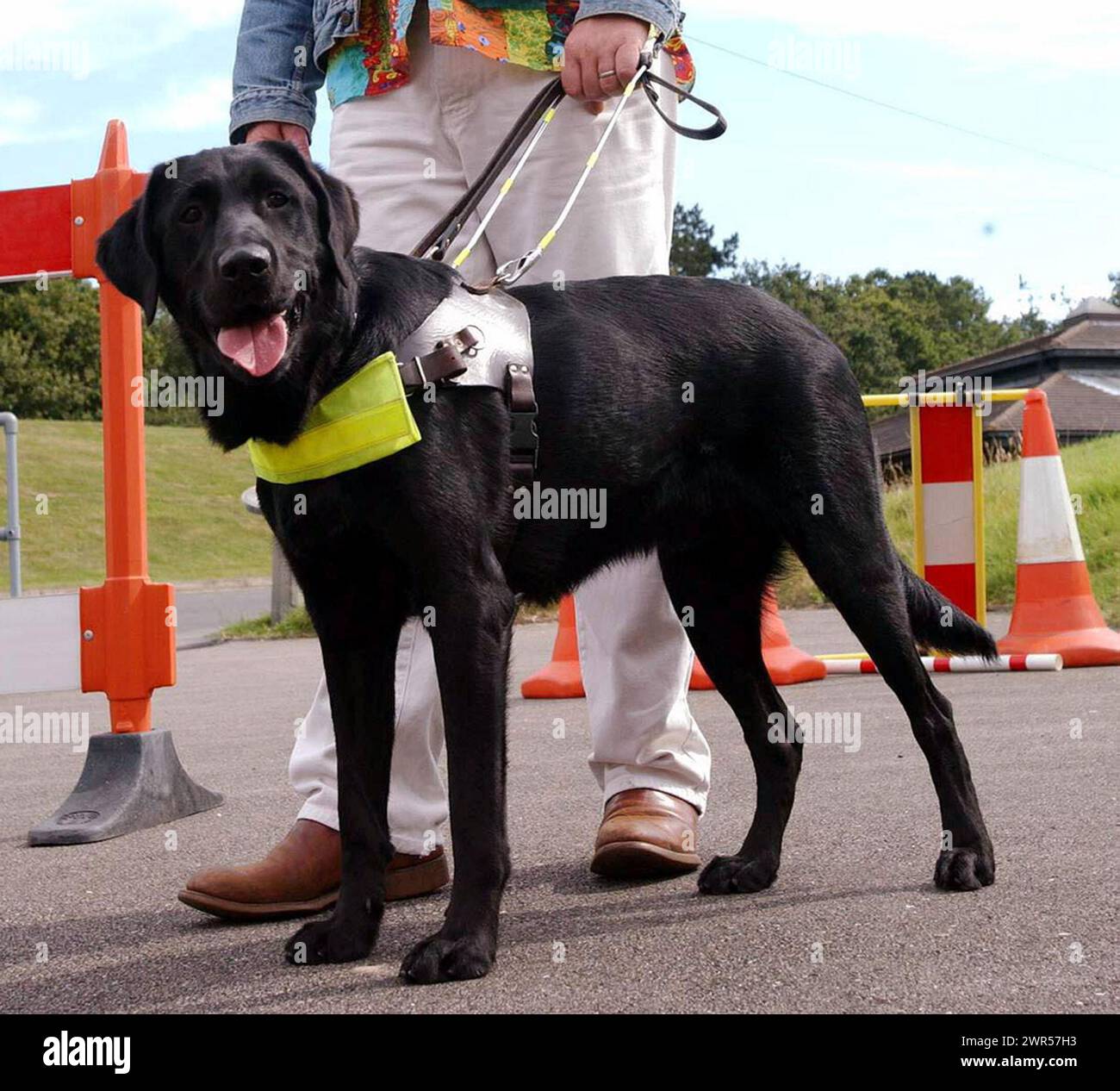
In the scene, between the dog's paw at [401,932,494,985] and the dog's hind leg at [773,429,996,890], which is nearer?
the dog's paw at [401,932,494,985]

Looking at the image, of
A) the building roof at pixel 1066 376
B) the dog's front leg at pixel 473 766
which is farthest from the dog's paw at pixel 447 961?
the building roof at pixel 1066 376

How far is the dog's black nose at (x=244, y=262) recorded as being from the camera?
231cm

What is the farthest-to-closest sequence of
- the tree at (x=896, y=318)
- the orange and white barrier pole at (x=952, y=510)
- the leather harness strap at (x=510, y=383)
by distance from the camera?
the tree at (x=896, y=318)
the orange and white barrier pole at (x=952, y=510)
the leather harness strap at (x=510, y=383)

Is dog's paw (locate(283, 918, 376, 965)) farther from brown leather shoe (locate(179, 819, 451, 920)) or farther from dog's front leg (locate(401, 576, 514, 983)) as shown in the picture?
brown leather shoe (locate(179, 819, 451, 920))

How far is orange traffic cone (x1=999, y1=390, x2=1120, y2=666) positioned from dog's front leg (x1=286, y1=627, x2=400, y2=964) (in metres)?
4.72

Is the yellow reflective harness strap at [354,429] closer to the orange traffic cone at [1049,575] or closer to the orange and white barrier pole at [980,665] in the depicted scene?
the orange and white barrier pole at [980,665]

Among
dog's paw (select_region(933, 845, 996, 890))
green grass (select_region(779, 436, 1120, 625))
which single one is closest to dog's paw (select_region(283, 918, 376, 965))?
dog's paw (select_region(933, 845, 996, 890))

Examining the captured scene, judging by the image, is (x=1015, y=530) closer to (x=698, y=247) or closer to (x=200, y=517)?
(x=200, y=517)

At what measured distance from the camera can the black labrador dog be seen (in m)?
2.40

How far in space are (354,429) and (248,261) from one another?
32 centimetres

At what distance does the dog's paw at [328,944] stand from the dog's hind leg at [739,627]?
103cm

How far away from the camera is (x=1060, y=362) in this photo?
40938 mm

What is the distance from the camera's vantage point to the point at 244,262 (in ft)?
7.59

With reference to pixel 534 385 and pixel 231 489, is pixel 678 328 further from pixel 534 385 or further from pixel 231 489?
pixel 231 489
